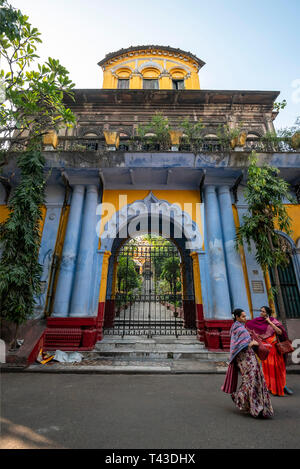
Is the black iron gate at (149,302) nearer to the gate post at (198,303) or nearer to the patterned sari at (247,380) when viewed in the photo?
the gate post at (198,303)

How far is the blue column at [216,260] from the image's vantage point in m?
6.25

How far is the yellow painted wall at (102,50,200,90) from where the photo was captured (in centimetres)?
1241

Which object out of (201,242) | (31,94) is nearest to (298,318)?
(201,242)

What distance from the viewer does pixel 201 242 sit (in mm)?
7090

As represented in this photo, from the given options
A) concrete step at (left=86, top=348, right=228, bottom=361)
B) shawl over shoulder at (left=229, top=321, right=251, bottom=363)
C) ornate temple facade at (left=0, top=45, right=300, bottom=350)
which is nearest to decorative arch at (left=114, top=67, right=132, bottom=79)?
ornate temple facade at (left=0, top=45, right=300, bottom=350)

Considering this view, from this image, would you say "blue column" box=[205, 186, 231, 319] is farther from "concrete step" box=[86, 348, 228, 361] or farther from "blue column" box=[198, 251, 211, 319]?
"concrete step" box=[86, 348, 228, 361]

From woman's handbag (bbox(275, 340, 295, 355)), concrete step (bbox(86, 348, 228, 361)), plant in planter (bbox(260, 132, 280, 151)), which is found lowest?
concrete step (bbox(86, 348, 228, 361))

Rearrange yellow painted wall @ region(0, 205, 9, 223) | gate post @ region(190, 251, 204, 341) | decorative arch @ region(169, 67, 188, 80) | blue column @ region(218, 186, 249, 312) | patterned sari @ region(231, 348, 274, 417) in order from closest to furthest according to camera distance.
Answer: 1. patterned sari @ region(231, 348, 274, 417)
2. blue column @ region(218, 186, 249, 312)
3. gate post @ region(190, 251, 204, 341)
4. yellow painted wall @ region(0, 205, 9, 223)
5. decorative arch @ region(169, 67, 188, 80)

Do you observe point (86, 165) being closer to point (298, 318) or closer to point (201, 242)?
point (201, 242)

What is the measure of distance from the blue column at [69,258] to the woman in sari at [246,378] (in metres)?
4.66

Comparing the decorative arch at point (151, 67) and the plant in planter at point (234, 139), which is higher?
the decorative arch at point (151, 67)

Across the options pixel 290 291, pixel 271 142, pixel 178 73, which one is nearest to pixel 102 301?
pixel 290 291

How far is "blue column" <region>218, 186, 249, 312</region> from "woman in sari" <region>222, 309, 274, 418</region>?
333cm

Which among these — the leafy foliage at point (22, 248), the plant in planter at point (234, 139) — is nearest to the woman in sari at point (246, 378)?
the leafy foliage at point (22, 248)
